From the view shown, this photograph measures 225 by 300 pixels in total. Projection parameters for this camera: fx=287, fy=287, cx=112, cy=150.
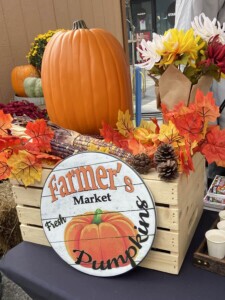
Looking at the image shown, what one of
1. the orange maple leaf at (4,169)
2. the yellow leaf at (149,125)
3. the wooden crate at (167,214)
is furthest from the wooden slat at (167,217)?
the orange maple leaf at (4,169)

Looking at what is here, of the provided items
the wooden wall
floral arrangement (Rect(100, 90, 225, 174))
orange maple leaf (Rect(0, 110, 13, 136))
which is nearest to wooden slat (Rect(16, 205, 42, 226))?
orange maple leaf (Rect(0, 110, 13, 136))

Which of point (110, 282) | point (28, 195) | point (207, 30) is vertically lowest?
point (110, 282)

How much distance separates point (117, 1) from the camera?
9.38ft

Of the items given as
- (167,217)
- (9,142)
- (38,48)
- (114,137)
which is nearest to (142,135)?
(114,137)

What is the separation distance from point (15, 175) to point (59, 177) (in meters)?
0.12

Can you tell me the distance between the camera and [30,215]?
2.47ft

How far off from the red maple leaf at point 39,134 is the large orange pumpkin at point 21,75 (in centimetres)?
117

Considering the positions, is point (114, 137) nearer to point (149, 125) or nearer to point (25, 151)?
point (149, 125)

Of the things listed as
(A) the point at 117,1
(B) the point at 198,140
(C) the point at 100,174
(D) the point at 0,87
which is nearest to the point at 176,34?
(B) the point at 198,140

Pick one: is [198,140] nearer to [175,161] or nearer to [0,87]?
[175,161]

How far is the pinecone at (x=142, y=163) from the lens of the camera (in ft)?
1.90

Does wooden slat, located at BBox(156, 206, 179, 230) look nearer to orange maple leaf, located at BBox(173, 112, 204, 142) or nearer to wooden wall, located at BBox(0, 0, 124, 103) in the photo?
orange maple leaf, located at BBox(173, 112, 204, 142)

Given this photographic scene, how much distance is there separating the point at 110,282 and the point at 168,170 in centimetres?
28

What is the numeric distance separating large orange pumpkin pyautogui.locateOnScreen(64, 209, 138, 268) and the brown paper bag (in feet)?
0.99
